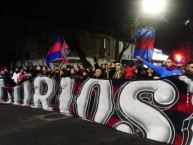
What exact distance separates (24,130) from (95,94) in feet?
6.70

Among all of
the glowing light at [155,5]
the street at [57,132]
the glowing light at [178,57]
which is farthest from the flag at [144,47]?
the glowing light at [155,5]

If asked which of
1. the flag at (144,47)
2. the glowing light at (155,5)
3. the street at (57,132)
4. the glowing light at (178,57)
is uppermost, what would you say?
the glowing light at (155,5)

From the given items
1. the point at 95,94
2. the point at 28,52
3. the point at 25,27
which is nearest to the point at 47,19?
the point at 25,27

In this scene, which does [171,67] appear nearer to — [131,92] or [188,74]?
[131,92]

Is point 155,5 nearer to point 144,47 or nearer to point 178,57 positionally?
point 178,57

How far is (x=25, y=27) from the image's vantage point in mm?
29219

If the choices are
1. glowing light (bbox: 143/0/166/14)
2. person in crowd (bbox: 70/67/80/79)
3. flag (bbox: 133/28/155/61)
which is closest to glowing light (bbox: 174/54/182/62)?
glowing light (bbox: 143/0/166/14)

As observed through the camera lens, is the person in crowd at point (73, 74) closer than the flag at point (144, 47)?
No

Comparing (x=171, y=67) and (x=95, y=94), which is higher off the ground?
(x=171, y=67)

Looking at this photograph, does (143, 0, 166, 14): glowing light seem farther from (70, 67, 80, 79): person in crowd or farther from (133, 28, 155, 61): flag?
(70, 67, 80, 79): person in crowd

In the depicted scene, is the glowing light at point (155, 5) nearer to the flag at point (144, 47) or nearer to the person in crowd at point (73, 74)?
the flag at point (144, 47)

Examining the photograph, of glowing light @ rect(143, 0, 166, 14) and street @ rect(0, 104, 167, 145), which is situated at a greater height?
glowing light @ rect(143, 0, 166, 14)

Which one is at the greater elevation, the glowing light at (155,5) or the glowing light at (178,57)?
the glowing light at (155,5)

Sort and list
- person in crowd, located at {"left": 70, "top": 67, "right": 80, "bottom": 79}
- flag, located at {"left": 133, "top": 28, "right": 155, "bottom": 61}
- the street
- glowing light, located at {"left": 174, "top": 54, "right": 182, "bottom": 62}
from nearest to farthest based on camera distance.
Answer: the street → flag, located at {"left": 133, "top": 28, "right": 155, "bottom": 61} → person in crowd, located at {"left": 70, "top": 67, "right": 80, "bottom": 79} → glowing light, located at {"left": 174, "top": 54, "right": 182, "bottom": 62}
